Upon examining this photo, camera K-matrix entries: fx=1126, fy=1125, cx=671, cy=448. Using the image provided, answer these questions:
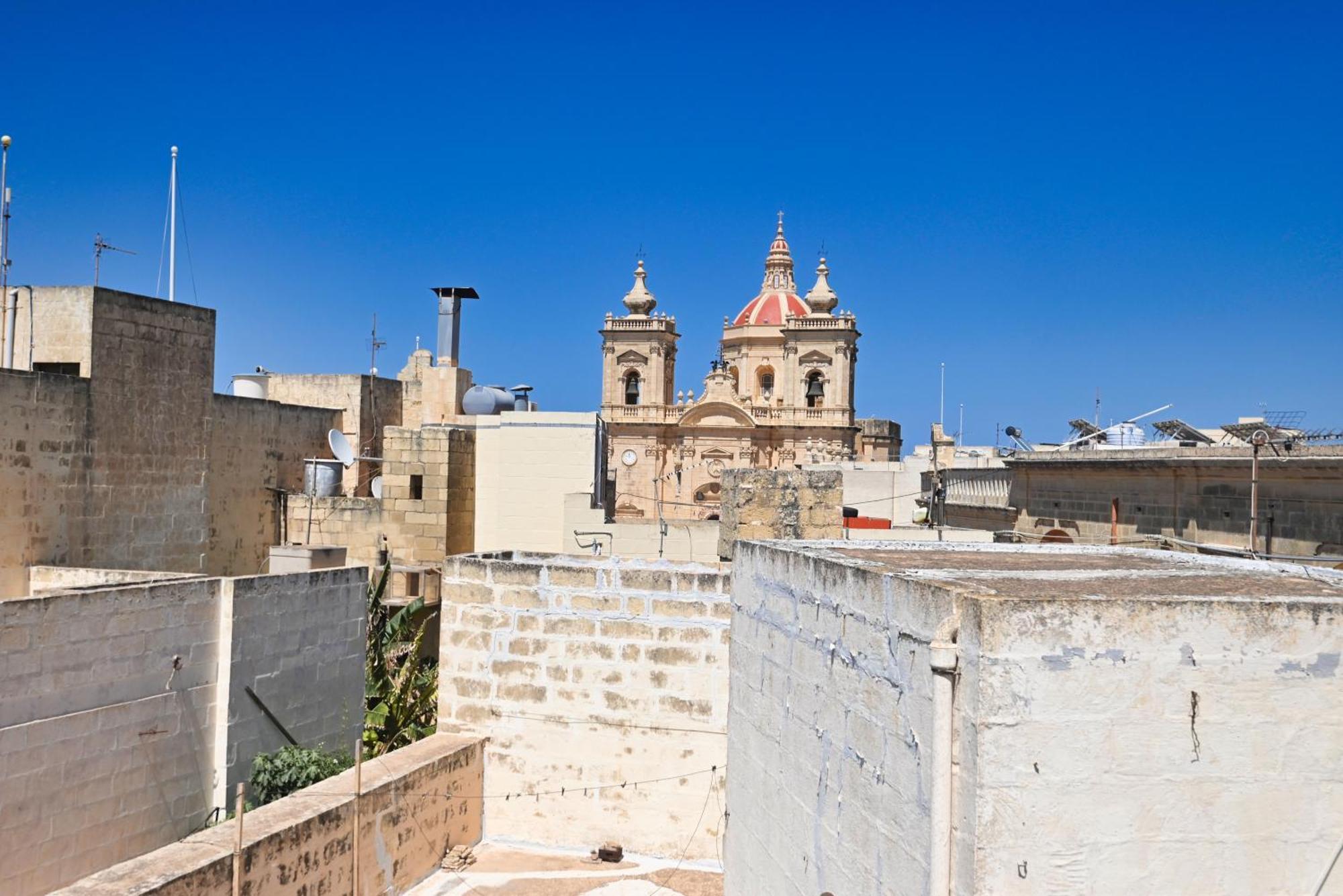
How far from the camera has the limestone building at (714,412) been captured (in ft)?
154

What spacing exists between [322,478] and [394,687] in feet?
22.5

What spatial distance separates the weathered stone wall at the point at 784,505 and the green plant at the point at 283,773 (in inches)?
142

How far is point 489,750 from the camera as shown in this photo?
24.9ft

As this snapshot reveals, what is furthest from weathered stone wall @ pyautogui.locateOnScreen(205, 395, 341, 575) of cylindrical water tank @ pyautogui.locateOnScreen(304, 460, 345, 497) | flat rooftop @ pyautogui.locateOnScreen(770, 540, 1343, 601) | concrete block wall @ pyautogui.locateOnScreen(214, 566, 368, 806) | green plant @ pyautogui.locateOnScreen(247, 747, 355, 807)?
flat rooftop @ pyautogui.locateOnScreen(770, 540, 1343, 601)

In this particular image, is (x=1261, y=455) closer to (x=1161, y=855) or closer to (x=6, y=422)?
(x=1161, y=855)

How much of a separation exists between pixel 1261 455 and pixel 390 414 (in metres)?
14.5

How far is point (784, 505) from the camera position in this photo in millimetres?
9195

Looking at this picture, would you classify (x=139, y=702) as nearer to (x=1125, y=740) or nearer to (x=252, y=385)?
(x=1125, y=740)

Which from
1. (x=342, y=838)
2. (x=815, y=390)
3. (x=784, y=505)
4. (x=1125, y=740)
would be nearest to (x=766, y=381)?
(x=815, y=390)

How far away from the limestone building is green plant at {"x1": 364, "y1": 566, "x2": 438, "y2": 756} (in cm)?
3147

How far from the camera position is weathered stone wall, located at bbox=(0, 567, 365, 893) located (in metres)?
6.88

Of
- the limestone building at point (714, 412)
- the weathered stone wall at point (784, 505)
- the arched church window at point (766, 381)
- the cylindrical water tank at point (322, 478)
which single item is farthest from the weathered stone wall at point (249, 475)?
the arched church window at point (766, 381)

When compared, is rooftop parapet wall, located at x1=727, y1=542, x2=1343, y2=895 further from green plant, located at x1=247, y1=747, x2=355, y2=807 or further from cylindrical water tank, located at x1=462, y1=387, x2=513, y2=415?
cylindrical water tank, located at x1=462, y1=387, x2=513, y2=415

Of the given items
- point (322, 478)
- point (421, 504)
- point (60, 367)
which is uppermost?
point (60, 367)
